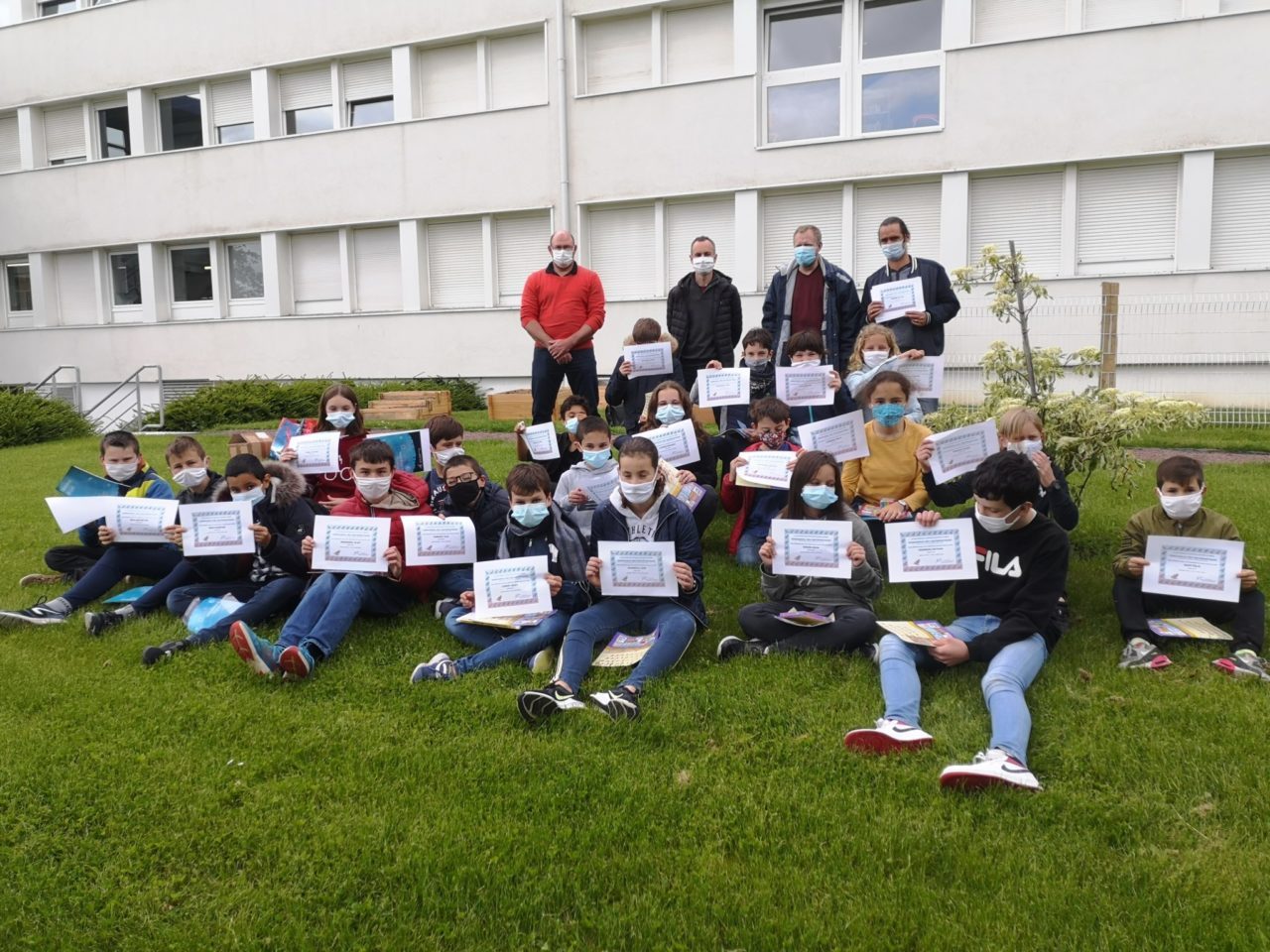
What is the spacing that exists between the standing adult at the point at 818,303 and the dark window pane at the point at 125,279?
19.4m

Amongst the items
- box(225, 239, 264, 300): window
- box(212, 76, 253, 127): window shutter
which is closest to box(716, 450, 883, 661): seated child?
box(225, 239, 264, 300): window

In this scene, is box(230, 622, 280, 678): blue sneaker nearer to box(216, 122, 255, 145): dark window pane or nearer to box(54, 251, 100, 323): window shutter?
box(216, 122, 255, 145): dark window pane

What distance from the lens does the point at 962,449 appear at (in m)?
5.26

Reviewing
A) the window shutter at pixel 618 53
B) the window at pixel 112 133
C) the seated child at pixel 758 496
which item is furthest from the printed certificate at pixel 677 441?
the window at pixel 112 133

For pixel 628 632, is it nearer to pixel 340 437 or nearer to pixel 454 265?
pixel 340 437

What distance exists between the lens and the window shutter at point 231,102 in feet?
66.7

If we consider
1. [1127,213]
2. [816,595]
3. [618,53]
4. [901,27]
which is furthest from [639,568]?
[618,53]

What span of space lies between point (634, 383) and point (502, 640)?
331cm

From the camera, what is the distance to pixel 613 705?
4.12m

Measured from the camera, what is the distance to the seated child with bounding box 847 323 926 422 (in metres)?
6.53

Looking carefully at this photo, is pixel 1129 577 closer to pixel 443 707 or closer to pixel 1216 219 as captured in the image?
pixel 443 707

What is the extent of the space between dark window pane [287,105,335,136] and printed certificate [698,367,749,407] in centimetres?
1561

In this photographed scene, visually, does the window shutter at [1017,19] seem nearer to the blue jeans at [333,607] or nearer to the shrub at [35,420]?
the blue jeans at [333,607]

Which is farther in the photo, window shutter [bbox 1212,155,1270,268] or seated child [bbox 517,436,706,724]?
window shutter [bbox 1212,155,1270,268]
